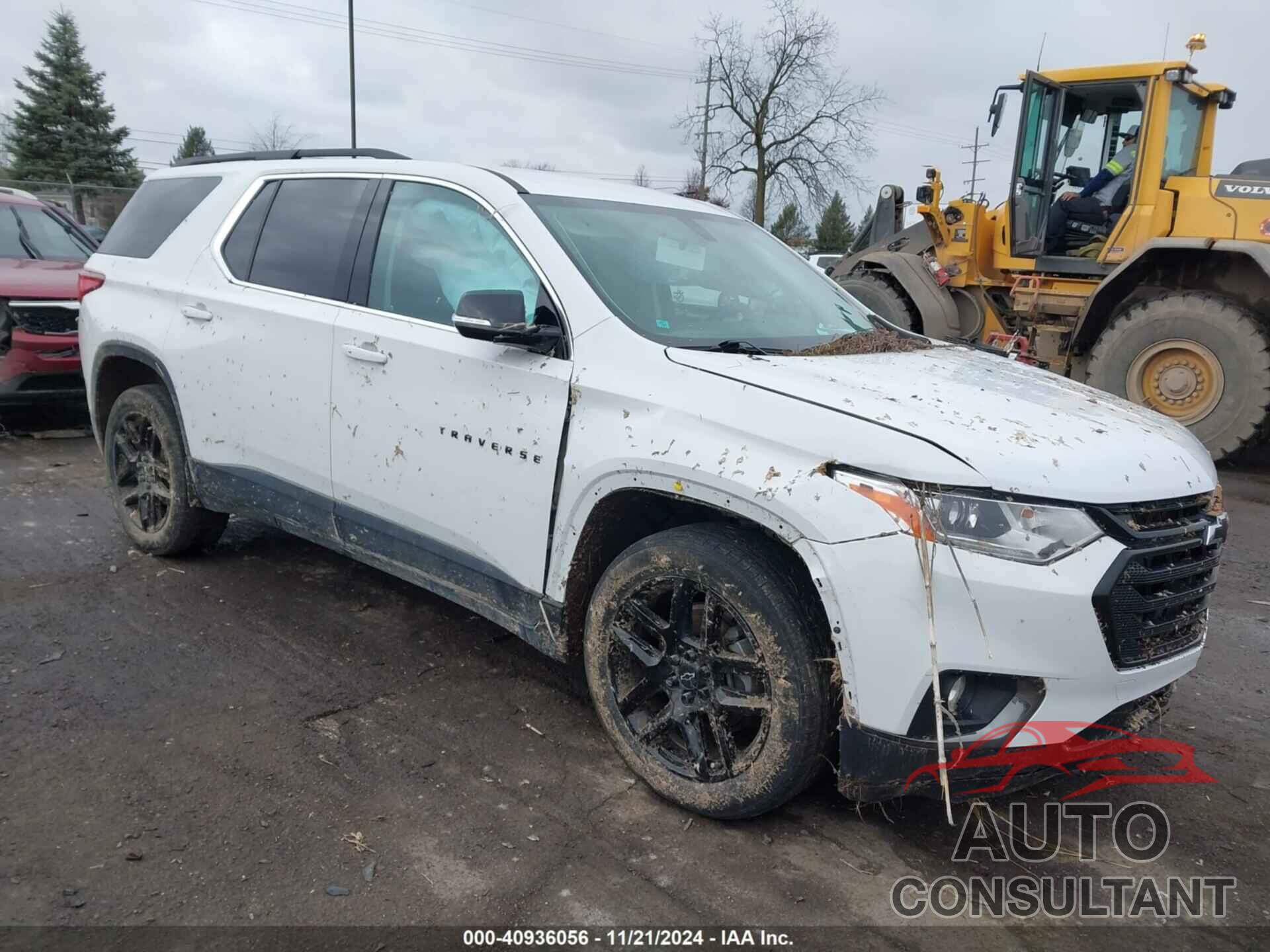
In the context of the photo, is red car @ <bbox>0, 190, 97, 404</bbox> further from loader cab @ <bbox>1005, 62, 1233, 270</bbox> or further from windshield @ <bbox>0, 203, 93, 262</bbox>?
loader cab @ <bbox>1005, 62, 1233, 270</bbox>

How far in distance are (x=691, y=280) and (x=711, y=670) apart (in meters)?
1.50

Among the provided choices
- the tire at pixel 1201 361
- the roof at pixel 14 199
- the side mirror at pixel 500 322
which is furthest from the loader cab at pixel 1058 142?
the roof at pixel 14 199

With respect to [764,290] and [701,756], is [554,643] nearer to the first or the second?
[701,756]

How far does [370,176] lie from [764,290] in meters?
1.70

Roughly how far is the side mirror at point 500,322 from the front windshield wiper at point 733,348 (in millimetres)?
495

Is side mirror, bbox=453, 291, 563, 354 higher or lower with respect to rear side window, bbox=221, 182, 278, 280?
lower

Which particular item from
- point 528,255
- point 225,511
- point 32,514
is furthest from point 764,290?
point 32,514

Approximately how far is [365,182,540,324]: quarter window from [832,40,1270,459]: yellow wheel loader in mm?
6069

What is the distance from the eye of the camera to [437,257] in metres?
3.59

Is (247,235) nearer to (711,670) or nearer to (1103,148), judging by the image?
(711,670)

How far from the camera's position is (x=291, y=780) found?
9.89ft

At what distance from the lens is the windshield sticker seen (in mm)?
3578

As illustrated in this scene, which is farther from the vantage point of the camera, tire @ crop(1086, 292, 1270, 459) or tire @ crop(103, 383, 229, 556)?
tire @ crop(1086, 292, 1270, 459)

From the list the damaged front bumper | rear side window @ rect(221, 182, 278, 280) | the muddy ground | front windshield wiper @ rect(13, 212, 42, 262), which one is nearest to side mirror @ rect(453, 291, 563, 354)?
the muddy ground
